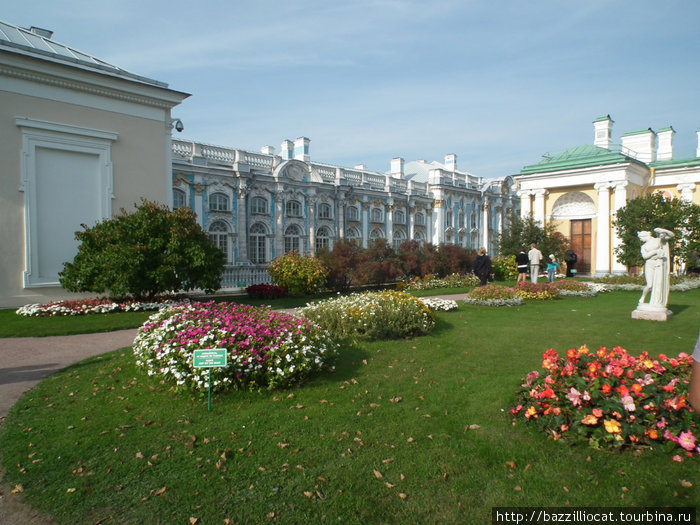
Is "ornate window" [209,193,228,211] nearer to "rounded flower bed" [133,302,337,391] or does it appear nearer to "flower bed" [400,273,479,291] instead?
"flower bed" [400,273,479,291]

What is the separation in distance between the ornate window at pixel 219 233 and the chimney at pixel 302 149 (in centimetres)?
957

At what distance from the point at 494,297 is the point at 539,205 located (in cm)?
1791

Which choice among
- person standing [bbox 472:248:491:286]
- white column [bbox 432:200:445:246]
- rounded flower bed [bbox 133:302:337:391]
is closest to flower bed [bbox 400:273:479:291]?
person standing [bbox 472:248:491:286]

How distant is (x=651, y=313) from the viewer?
387 inches

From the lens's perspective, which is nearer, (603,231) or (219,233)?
(603,231)

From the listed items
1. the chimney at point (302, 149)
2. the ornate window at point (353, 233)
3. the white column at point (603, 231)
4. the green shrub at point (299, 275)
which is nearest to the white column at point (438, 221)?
the ornate window at point (353, 233)

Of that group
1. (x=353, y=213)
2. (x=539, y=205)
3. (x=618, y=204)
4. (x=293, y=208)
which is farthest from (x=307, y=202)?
(x=618, y=204)

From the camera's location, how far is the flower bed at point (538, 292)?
Result: 13766 mm

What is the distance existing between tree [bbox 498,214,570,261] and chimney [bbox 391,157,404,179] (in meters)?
17.2

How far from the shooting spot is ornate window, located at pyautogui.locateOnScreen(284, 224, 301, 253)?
103ft

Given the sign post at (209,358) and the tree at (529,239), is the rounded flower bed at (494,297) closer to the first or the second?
the sign post at (209,358)

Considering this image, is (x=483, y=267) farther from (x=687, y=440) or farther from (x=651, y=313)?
(x=687, y=440)

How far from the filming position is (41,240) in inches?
533

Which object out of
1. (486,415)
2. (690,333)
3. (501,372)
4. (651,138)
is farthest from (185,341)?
(651,138)
